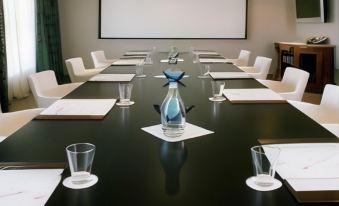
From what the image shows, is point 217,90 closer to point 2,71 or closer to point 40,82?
point 40,82

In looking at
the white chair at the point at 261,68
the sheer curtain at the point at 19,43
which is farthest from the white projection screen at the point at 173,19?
the white chair at the point at 261,68

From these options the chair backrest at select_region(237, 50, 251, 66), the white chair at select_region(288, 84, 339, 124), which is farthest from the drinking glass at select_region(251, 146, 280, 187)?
the chair backrest at select_region(237, 50, 251, 66)

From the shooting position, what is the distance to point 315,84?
648 cm

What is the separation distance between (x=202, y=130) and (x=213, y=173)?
47 centimetres

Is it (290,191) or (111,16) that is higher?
(111,16)

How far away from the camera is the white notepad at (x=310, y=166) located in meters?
1.06

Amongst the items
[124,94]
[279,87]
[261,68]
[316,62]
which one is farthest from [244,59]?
[124,94]

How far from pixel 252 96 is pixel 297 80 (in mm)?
1012

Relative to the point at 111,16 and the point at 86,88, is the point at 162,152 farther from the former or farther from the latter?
the point at 111,16

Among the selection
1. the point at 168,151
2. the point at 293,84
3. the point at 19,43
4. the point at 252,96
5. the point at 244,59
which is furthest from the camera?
the point at 19,43

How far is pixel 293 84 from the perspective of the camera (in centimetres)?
326

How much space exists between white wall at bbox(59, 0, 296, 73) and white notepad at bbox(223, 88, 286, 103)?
5.94 m

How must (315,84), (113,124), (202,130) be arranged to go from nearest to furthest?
(202,130), (113,124), (315,84)

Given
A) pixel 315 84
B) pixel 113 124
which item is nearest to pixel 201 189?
pixel 113 124
